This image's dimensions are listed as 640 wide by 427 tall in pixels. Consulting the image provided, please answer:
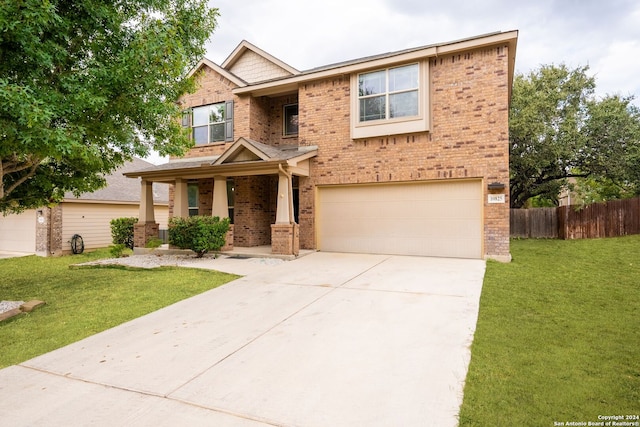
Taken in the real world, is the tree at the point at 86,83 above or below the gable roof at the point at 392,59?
below

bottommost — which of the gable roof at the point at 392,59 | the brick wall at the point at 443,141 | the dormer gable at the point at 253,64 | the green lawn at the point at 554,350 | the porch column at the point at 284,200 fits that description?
the green lawn at the point at 554,350

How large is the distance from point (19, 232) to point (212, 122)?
424 inches

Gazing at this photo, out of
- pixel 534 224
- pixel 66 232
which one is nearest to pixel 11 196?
pixel 66 232

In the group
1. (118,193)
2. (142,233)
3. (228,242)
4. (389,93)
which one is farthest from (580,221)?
(118,193)

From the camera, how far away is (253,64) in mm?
14859

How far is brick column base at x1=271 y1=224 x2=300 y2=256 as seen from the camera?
34.4 ft

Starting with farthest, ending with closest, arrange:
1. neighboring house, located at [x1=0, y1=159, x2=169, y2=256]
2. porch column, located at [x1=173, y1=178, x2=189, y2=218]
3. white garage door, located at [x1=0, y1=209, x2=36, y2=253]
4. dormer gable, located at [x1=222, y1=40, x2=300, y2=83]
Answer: white garage door, located at [x1=0, y1=209, x2=36, y2=253] < neighboring house, located at [x1=0, y1=159, x2=169, y2=256] < dormer gable, located at [x1=222, y1=40, x2=300, y2=83] < porch column, located at [x1=173, y1=178, x2=189, y2=218]

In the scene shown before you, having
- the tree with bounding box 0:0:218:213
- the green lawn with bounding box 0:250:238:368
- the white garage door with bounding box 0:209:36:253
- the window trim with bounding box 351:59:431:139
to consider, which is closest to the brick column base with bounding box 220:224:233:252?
the green lawn with bounding box 0:250:238:368

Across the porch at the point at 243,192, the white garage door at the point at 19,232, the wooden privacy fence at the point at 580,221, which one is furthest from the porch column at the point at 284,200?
the white garage door at the point at 19,232

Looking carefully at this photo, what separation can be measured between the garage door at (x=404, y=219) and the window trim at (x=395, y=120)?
64.3 inches

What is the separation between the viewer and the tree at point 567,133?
55.2 ft

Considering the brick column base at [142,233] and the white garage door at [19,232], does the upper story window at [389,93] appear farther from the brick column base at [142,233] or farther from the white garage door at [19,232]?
the white garage door at [19,232]

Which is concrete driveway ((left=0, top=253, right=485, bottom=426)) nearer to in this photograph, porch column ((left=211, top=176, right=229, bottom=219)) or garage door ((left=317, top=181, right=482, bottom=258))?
garage door ((left=317, top=181, right=482, bottom=258))

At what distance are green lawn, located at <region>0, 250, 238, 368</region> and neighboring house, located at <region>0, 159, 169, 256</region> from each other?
465 cm
